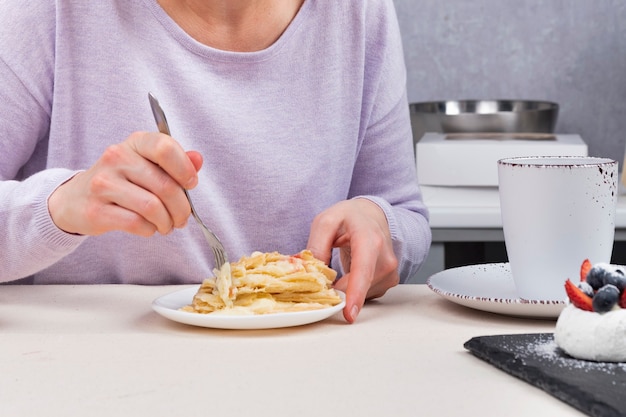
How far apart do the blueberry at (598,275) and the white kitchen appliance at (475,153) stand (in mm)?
1190

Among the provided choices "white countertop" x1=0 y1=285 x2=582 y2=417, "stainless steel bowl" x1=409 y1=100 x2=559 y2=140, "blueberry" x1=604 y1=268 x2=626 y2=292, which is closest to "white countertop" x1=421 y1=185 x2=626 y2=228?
"stainless steel bowl" x1=409 y1=100 x2=559 y2=140

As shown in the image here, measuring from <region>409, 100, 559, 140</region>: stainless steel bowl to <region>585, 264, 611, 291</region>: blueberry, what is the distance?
1305 mm

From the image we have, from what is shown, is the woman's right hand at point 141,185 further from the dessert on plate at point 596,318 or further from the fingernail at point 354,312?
A: the dessert on plate at point 596,318

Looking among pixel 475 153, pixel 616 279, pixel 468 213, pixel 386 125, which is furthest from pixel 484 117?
pixel 616 279

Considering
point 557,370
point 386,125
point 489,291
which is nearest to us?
point 557,370

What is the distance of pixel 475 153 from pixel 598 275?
1.23 m

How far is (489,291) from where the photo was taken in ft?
3.49

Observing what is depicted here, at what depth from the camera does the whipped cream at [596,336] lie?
2.61ft

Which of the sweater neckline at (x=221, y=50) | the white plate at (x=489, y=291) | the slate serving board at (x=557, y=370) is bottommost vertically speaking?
the white plate at (x=489, y=291)

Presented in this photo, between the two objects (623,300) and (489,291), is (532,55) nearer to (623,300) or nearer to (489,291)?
(489,291)

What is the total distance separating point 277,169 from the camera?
137cm

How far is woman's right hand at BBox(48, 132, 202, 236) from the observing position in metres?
0.92

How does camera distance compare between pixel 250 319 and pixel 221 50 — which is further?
pixel 221 50

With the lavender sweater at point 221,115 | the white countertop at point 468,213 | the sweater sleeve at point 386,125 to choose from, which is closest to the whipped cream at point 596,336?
the lavender sweater at point 221,115
